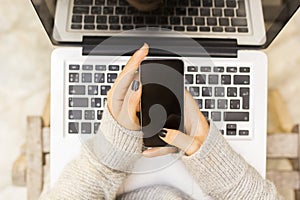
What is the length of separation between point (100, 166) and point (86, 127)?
5cm

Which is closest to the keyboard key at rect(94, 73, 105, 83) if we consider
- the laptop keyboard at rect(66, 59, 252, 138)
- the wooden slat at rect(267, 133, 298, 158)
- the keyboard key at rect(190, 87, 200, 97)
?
the laptop keyboard at rect(66, 59, 252, 138)

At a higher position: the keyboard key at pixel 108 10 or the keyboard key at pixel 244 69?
the keyboard key at pixel 108 10

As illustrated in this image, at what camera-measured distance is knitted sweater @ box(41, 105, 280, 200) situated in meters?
0.60

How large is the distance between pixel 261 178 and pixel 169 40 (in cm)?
19

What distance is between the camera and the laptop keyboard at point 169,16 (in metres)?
0.61

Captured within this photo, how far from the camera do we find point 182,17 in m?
0.61

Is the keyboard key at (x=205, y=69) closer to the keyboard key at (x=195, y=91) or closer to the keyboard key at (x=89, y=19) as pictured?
the keyboard key at (x=195, y=91)

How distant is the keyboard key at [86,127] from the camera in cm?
63

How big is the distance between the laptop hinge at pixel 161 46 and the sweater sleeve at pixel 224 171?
3.5 inches

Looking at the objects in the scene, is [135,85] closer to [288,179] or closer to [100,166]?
[100,166]

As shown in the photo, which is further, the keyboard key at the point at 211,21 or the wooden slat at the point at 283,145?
the wooden slat at the point at 283,145

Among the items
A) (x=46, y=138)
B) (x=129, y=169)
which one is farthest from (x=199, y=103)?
(x=46, y=138)

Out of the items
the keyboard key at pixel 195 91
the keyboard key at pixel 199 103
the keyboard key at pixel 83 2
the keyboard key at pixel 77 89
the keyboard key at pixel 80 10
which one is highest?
the keyboard key at pixel 83 2

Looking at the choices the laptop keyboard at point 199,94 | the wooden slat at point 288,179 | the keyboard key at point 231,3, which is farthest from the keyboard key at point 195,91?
the wooden slat at point 288,179
